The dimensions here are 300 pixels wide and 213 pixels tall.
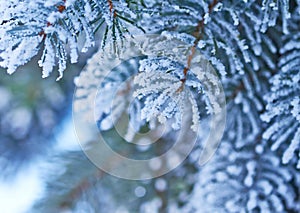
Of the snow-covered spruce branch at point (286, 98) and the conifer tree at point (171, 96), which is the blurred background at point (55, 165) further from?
the snow-covered spruce branch at point (286, 98)

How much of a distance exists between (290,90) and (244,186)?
0.14 metres

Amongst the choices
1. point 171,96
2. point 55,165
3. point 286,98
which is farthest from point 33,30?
point 55,165

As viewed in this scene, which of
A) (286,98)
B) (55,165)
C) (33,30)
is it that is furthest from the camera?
(55,165)

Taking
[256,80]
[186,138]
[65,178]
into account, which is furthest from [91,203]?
[256,80]

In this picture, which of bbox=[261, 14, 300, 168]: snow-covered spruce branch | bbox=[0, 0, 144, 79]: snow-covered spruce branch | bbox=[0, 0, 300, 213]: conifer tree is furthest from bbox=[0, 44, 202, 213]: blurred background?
bbox=[0, 0, 144, 79]: snow-covered spruce branch

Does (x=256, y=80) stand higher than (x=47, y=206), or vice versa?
(x=256, y=80)

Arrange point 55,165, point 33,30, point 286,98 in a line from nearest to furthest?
point 33,30
point 286,98
point 55,165

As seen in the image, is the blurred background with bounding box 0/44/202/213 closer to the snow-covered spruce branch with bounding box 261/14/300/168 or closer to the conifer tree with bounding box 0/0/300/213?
the conifer tree with bounding box 0/0/300/213

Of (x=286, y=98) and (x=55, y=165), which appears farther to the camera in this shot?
(x=55, y=165)

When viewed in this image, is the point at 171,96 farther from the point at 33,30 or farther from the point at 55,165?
the point at 55,165

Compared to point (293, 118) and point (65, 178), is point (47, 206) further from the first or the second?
point (293, 118)

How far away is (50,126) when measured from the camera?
27.5 inches

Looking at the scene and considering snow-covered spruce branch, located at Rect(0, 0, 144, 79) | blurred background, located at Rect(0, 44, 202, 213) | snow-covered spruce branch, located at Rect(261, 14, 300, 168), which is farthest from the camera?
blurred background, located at Rect(0, 44, 202, 213)

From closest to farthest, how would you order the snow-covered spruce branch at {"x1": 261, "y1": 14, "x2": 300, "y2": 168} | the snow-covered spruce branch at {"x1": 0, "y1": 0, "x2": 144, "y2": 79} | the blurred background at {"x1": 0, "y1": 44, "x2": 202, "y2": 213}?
the snow-covered spruce branch at {"x1": 0, "y1": 0, "x2": 144, "y2": 79} < the snow-covered spruce branch at {"x1": 261, "y1": 14, "x2": 300, "y2": 168} < the blurred background at {"x1": 0, "y1": 44, "x2": 202, "y2": 213}
